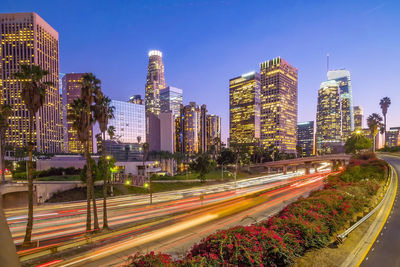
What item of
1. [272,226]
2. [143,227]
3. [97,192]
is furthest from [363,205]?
[97,192]

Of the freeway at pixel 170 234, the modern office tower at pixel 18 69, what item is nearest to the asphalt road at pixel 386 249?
the freeway at pixel 170 234

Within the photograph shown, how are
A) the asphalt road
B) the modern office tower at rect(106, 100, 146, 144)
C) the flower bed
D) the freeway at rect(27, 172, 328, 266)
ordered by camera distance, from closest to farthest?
the flower bed < the asphalt road < the freeway at rect(27, 172, 328, 266) < the modern office tower at rect(106, 100, 146, 144)

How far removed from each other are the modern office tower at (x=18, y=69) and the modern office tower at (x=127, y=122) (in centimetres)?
5941

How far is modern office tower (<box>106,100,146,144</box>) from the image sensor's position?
139 m

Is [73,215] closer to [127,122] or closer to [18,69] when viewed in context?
[127,122]

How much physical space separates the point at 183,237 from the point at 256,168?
337ft

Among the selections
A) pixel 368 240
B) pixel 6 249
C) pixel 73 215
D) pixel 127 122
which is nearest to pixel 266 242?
pixel 368 240

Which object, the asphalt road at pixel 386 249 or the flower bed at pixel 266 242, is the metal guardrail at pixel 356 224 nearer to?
the flower bed at pixel 266 242

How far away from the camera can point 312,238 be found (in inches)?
334

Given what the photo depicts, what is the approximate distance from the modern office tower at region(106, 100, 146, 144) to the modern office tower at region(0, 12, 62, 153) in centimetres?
5941

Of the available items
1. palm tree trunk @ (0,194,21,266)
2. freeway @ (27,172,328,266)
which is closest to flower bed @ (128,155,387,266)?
freeway @ (27,172,328,266)

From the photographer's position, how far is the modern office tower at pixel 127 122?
5482 inches

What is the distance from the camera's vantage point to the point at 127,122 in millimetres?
144625

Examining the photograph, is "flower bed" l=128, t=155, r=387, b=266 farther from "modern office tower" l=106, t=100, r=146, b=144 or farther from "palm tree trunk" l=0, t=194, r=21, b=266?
"modern office tower" l=106, t=100, r=146, b=144
